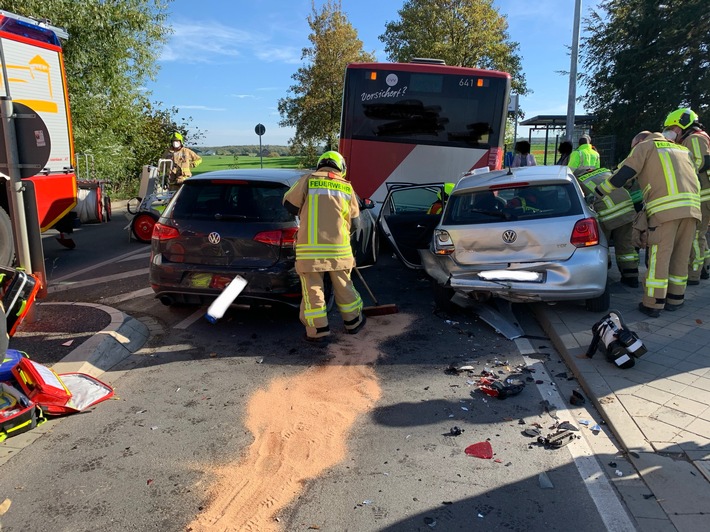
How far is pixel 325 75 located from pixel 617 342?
21900 millimetres

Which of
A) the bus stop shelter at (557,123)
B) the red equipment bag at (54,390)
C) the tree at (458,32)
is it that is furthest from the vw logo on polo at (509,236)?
the tree at (458,32)

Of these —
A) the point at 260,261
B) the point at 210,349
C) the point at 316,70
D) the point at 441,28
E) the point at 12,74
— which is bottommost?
the point at 210,349

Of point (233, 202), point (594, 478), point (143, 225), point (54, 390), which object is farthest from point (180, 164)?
point (594, 478)

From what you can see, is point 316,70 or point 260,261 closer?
point 260,261

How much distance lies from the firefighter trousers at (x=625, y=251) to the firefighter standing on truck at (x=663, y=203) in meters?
1.08

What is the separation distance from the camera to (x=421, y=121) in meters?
9.65

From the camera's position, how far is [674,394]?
412cm

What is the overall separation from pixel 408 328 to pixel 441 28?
66.5ft

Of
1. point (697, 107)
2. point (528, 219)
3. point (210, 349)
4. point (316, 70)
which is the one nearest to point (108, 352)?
point (210, 349)

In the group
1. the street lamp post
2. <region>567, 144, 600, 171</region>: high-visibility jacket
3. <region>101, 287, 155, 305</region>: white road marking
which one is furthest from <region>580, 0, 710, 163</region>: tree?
<region>101, 287, 155, 305</region>: white road marking

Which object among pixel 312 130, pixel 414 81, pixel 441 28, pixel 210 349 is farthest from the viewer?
pixel 312 130

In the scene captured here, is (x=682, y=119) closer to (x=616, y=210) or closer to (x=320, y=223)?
(x=616, y=210)

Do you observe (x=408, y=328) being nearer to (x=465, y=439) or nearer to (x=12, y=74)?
(x=465, y=439)

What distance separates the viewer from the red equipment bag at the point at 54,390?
12.6 feet
